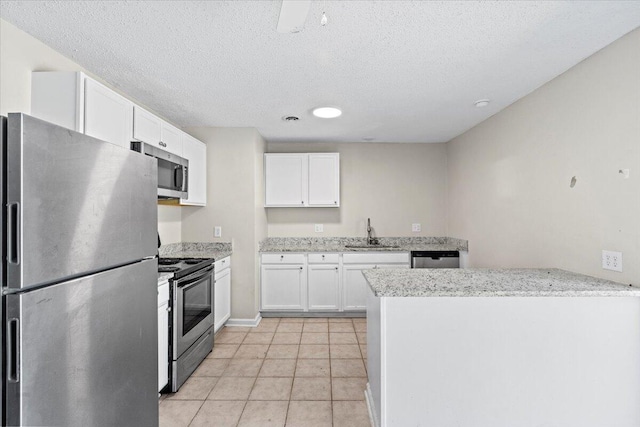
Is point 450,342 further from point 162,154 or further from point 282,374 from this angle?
point 162,154

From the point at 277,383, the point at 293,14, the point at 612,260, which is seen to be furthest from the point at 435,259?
the point at 293,14

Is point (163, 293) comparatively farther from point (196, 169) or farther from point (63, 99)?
point (196, 169)

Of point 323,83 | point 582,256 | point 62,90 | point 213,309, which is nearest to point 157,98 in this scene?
point 62,90

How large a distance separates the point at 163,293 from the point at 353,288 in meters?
2.35

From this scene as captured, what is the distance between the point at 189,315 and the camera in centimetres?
255

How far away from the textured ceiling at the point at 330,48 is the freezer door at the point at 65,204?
83 centimetres

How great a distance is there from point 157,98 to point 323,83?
1.48m

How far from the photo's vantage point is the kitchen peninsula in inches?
64.1

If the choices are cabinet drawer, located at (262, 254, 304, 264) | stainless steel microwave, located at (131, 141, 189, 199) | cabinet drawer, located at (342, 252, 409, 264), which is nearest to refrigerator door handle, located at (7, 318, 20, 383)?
stainless steel microwave, located at (131, 141, 189, 199)

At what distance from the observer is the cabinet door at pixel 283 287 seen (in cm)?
393

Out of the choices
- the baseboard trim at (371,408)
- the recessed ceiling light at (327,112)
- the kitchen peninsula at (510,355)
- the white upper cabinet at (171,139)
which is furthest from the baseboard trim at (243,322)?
the recessed ceiling light at (327,112)

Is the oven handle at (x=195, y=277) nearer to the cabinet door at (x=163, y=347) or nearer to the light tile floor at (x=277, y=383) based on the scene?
the cabinet door at (x=163, y=347)

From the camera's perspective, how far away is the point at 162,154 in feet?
8.45

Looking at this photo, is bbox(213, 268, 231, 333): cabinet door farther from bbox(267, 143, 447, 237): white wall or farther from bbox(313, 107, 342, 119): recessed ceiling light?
bbox(313, 107, 342, 119): recessed ceiling light
